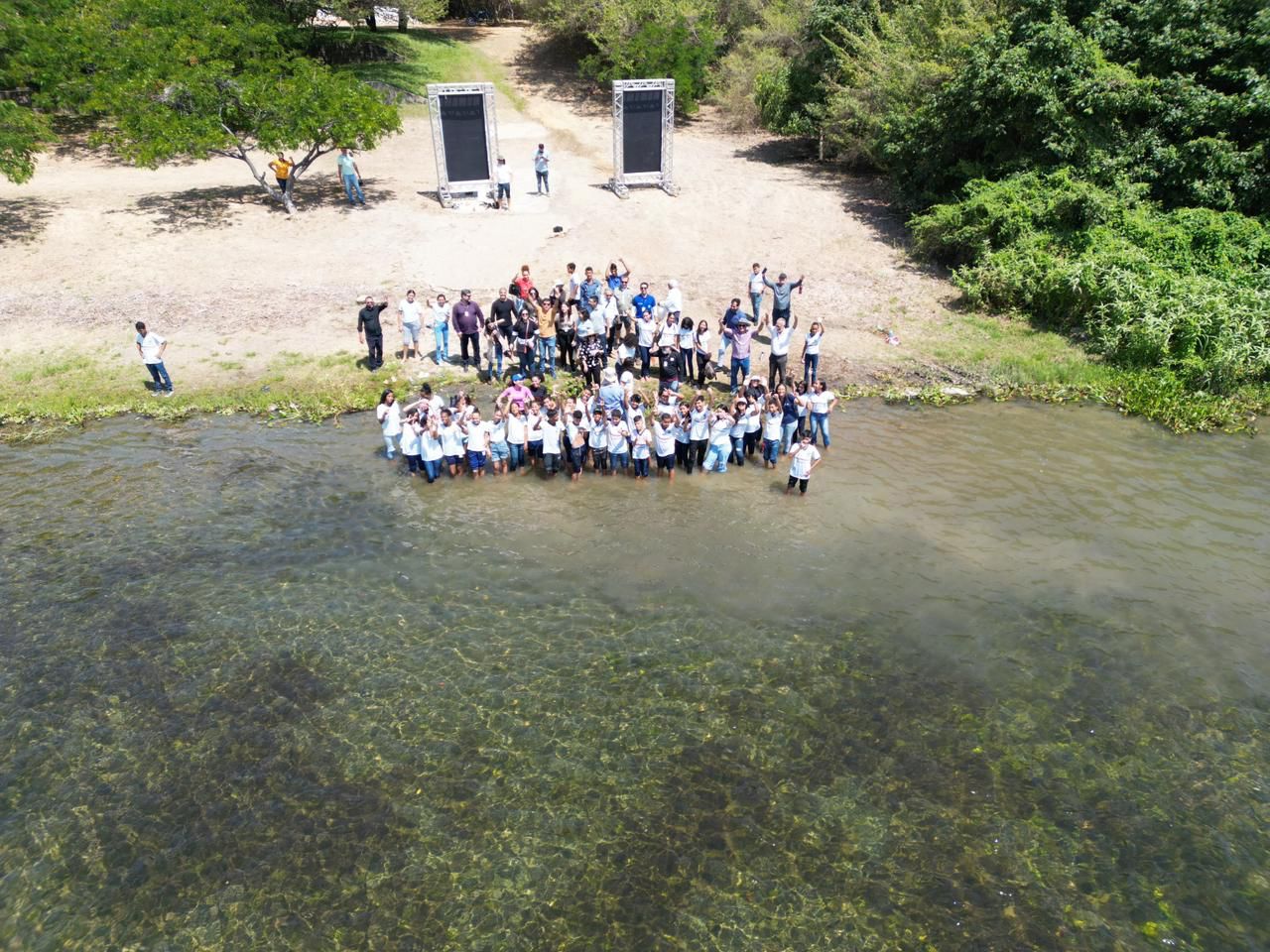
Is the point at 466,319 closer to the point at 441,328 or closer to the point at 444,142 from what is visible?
the point at 441,328

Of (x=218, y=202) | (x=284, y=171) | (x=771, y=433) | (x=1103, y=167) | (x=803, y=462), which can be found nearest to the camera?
(x=803, y=462)

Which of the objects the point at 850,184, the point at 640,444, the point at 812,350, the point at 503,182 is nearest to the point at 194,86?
the point at 503,182

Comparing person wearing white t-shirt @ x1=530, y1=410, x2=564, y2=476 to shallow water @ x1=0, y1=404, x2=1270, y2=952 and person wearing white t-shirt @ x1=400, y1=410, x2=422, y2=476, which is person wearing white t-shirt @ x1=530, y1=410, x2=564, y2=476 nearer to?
shallow water @ x1=0, y1=404, x2=1270, y2=952

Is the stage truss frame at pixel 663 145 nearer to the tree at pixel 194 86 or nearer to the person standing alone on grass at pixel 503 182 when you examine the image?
the person standing alone on grass at pixel 503 182

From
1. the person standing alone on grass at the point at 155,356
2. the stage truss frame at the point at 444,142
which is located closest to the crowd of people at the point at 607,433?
the person standing alone on grass at the point at 155,356

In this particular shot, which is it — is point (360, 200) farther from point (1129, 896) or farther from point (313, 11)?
point (1129, 896)

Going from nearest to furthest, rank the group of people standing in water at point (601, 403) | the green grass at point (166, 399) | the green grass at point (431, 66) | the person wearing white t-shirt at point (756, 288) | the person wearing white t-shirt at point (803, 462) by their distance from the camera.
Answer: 1. the person wearing white t-shirt at point (803, 462)
2. the group of people standing in water at point (601, 403)
3. the green grass at point (166, 399)
4. the person wearing white t-shirt at point (756, 288)
5. the green grass at point (431, 66)

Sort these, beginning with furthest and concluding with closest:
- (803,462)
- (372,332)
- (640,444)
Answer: (372,332), (640,444), (803,462)

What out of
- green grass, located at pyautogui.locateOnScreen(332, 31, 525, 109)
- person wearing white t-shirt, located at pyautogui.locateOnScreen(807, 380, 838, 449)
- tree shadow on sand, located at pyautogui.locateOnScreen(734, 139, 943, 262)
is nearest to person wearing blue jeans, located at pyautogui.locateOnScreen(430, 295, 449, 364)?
person wearing white t-shirt, located at pyautogui.locateOnScreen(807, 380, 838, 449)
